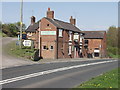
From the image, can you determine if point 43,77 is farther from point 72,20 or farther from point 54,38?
point 72,20

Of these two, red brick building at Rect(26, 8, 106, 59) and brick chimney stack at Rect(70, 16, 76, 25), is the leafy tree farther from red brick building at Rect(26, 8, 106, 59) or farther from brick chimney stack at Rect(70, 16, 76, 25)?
brick chimney stack at Rect(70, 16, 76, 25)

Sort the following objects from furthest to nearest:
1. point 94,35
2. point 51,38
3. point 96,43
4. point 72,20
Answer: point 94,35, point 96,43, point 72,20, point 51,38

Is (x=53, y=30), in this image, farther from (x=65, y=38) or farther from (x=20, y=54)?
(x=20, y=54)

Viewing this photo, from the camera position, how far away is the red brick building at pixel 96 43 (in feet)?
206

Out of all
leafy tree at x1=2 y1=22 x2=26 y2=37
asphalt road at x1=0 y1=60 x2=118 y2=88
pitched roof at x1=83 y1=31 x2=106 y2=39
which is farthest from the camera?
leafy tree at x1=2 y1=22 x2=26 y2=37

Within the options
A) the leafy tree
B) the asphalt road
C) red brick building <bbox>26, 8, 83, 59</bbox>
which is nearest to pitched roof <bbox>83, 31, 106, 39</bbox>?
red brick building <bbox>26, 8, 83, 59</bbox>

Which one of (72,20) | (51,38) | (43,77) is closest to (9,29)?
(72,20)

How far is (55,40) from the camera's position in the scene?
136 ft

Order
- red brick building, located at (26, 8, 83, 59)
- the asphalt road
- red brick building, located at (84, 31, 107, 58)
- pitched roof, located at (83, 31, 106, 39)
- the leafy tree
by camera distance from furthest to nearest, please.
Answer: the leafy tree → pitched roof, located at (83, 31, 106, 39) → red brick building, located at (84, 31, 107, 58) → red brick building, located at (26, 8, 83, 59) → the asphalt road

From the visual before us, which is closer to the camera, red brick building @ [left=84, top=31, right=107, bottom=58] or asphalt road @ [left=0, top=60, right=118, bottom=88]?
asphalt road @ [left=0, top=60, right=118, bottom=88]

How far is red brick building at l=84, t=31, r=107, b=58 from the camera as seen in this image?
6272 centimetres

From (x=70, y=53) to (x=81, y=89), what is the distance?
119ft

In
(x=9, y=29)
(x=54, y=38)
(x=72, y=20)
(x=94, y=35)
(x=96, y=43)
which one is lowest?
(x=96, y=43)

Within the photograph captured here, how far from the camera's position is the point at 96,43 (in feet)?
207
